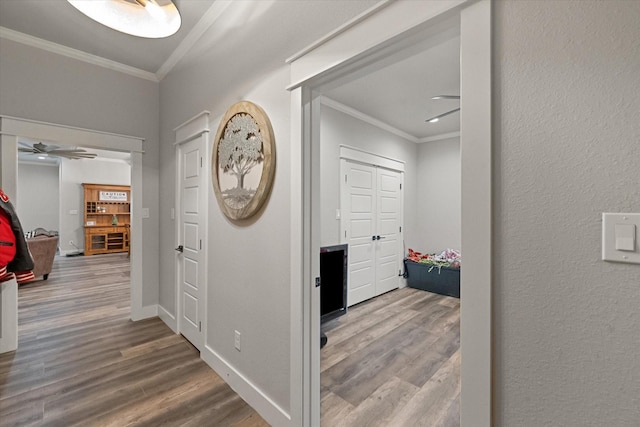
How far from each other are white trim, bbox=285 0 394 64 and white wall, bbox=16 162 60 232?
34.1 feet

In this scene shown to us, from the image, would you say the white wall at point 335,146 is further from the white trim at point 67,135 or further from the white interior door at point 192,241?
the white trim at point 67,135

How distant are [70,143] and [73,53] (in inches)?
36.7

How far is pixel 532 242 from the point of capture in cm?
82

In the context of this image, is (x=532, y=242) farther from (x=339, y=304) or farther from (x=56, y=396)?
(x=56, y=396)

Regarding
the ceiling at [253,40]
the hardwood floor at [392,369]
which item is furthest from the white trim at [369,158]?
the hardwood floor at [392,369]

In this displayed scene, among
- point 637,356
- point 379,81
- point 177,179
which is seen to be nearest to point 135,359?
point 177,179

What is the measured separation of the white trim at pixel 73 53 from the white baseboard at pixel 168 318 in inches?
111

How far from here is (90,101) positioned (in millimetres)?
2998

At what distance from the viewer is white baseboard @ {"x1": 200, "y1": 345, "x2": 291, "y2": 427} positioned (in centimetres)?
166

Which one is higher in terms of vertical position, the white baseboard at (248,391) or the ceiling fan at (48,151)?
the ceiling fan at (48,151)

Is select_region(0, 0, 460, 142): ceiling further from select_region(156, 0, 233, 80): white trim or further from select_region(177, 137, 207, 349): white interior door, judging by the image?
select_region(177, 137, 207, 349): white interior door

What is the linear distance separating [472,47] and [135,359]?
323 cm

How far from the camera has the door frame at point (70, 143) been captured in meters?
2.55

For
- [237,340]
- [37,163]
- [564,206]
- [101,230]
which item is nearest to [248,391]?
[237,340]
